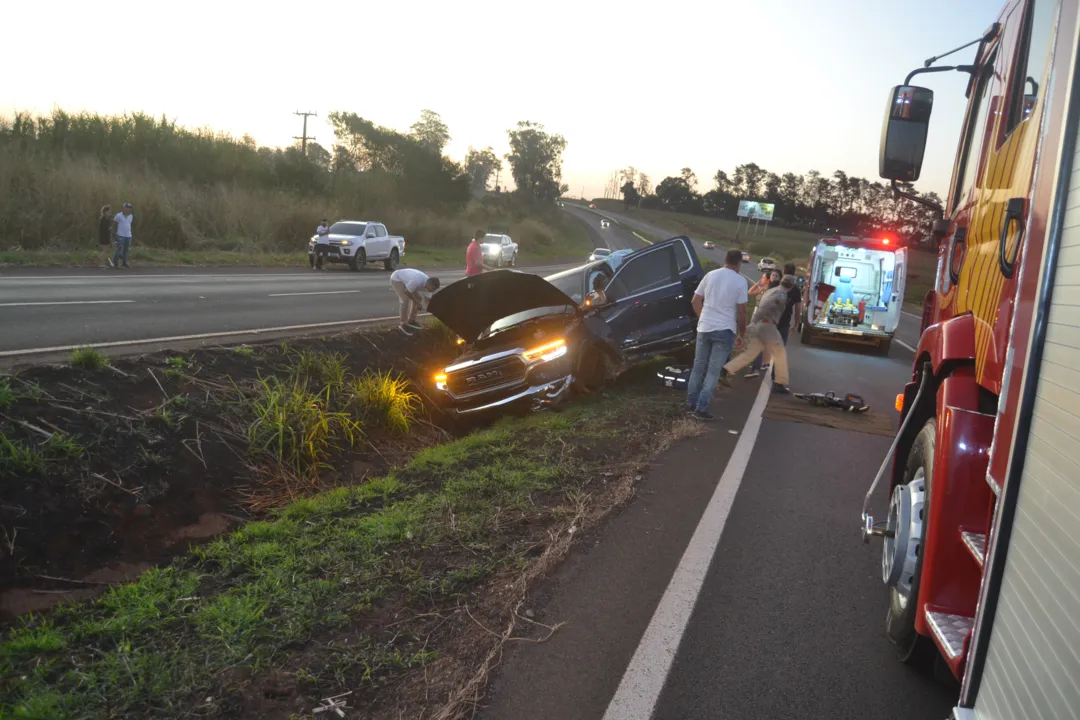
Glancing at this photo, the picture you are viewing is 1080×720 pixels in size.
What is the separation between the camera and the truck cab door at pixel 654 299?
32.6ft

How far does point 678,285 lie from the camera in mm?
10234

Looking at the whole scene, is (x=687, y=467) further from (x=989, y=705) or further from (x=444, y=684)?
(x=989, y=705)

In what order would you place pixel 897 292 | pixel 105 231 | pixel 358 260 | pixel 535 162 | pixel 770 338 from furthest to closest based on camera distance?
pixel 535 162 < pixel 358 260 < pixel 105 231 < pixel 897 292 < pixel 770 338

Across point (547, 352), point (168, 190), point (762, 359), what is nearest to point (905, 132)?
point (547, 352)

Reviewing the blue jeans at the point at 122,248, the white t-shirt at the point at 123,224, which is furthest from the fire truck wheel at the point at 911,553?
the blue jeans at the point at 122,248

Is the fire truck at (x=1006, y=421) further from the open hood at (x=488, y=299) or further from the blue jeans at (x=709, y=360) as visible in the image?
the open hood at (x=488, y=299)

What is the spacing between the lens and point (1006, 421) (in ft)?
7.21

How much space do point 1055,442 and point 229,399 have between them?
6404 millimetres

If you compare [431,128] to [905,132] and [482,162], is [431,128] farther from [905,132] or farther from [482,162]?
[905,132]

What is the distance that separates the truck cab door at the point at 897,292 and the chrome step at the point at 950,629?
15.3 meters

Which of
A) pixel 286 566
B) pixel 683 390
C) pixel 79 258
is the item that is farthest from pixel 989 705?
pixel 79 258

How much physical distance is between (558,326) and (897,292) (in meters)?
11.3

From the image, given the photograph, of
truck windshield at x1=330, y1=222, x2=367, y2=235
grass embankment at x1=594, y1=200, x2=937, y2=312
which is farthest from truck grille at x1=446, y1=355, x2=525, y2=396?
grass embankment at x1=594, y1=200, x2=937, y2=312

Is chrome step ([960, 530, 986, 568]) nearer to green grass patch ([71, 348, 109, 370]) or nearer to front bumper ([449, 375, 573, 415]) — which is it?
front bumper ([449, 375, 573, 415])
